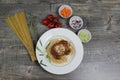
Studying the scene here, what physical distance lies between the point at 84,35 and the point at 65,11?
0.55 feet

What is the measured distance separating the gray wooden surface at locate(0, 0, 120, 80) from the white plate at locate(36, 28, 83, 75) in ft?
0.17

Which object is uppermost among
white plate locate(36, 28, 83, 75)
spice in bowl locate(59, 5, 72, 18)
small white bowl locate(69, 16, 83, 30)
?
spice in bowl locate(59, 5, 72, 18)

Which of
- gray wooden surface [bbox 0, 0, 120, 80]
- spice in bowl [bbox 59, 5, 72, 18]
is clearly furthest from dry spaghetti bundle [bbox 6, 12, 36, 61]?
spice in bowl [bbox 59, 5, 72, 18]

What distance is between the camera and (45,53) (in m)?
1.36

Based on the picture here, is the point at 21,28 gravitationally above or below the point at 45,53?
above

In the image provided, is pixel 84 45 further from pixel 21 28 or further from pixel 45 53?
pixel 21 28

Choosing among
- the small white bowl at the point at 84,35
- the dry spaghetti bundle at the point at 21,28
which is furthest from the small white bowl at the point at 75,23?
the dry spaghetti bundle at the point at 21,28

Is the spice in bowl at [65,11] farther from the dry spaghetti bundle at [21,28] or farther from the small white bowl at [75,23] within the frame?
the dry spaghetti bundle at [21,28]

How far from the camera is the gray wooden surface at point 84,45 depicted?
1.37 metres

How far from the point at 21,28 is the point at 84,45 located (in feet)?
1.17

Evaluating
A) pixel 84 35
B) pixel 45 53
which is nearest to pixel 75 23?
pixel 84 35

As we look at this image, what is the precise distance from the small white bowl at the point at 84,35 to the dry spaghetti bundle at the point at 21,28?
0.27 meters

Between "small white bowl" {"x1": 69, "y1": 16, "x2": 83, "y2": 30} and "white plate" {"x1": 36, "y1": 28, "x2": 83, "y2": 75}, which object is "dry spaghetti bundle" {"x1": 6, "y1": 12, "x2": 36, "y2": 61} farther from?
"small white bowl" {"x1": 69, "y1": 16, "x2": 83, "y2": 30}

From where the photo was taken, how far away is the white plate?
1336 mm
